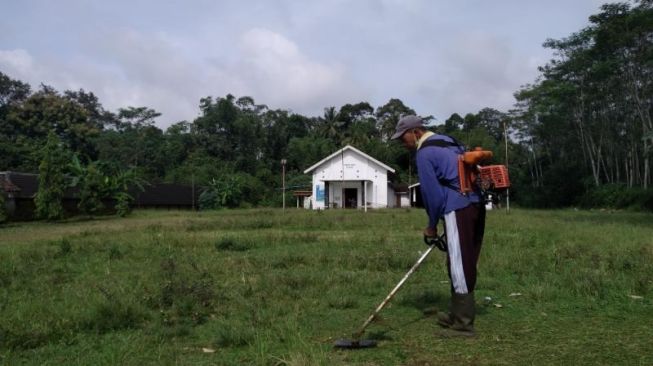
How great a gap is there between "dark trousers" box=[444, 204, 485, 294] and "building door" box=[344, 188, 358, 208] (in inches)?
1721

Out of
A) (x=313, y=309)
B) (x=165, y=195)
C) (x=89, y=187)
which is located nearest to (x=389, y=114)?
(x=165, y=195)

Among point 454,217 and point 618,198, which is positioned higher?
point 618,198

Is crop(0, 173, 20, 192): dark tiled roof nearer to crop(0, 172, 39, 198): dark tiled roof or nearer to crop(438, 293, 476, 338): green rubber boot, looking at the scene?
crop(0, 172, 39, 198): dark tiled roof

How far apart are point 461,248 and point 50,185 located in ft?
98.7

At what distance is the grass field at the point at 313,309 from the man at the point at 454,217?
226 millimetres

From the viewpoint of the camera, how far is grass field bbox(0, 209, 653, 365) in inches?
156

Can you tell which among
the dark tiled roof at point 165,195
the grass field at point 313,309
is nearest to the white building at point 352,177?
the dark tiled roof at point 165,195

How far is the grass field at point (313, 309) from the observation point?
3.96 meters

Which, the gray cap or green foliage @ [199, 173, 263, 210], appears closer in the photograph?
the gray cap

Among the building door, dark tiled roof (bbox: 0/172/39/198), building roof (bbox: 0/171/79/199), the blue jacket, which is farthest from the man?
the building door

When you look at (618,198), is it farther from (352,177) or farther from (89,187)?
(89,187)

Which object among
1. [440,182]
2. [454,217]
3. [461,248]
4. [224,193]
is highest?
[224,193]

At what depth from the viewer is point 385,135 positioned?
66.7 meters

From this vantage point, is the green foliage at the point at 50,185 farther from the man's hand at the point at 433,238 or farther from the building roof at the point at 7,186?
the man's hand at the point at 433,238
